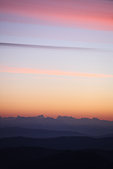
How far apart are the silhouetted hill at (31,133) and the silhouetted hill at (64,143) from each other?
39 mm

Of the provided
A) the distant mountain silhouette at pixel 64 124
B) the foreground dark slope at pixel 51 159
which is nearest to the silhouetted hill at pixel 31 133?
the distant mountain silhouette at pixel 64 124

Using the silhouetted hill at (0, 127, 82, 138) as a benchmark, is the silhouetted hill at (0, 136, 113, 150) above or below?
below

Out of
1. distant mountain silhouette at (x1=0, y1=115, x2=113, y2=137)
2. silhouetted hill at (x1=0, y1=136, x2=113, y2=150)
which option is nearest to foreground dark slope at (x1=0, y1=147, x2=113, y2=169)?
silhouetted hill at (x1=0, y1=136, x2=113, y2=150)

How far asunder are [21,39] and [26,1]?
0.40m

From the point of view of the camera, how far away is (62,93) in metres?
2.06

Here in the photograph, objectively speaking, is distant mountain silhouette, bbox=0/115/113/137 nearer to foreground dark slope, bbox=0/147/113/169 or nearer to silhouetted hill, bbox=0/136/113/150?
silhouetted hill, bbox=0/136/113/150

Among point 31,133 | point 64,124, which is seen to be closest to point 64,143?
point 64,124

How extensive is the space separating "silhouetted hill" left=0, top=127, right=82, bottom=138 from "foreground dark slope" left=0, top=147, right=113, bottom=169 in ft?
0.44

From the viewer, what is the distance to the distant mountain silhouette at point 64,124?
1985 millimetres

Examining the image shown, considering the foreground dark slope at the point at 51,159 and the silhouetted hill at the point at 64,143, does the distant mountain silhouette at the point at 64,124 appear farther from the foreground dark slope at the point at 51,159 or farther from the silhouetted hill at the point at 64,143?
the foreground dark slope at the point at 51,159

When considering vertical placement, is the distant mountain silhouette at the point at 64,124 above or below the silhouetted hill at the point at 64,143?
above

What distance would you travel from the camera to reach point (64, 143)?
1.97 m

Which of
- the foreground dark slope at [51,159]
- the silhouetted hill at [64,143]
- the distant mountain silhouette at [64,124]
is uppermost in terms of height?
the distant mountain silhouette at [64,124]

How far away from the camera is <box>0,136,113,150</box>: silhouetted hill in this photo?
194 centimetres
